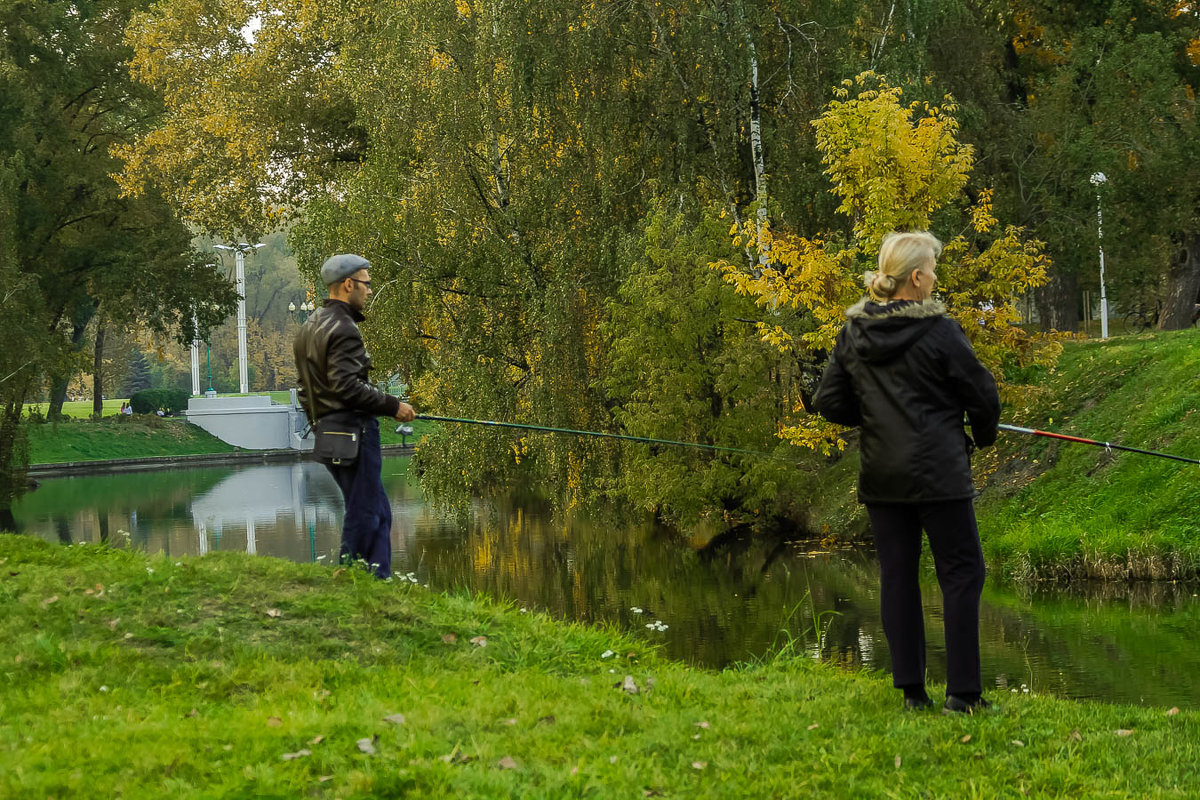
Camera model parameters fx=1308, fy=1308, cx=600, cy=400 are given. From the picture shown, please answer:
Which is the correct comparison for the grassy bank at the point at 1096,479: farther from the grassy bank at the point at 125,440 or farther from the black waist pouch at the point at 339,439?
the grassy bank at the point at 125,440

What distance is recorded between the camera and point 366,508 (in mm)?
7191

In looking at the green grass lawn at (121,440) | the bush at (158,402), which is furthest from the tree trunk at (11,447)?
the bush at (158,402)

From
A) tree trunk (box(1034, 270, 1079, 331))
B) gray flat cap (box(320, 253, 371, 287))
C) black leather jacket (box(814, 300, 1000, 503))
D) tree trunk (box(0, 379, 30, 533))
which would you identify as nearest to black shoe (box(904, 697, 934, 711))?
black leather jacket (box(814, 300, 1000, 503))

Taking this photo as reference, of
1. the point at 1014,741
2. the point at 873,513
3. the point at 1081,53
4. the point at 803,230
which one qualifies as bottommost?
Answer: the point at 1014,741

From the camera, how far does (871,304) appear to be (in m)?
5.41

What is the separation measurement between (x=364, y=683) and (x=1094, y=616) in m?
9.09

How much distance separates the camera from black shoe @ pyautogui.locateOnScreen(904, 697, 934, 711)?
5.43m

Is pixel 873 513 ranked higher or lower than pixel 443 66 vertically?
lower

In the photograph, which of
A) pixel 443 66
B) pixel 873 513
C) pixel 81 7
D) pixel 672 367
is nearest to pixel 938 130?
pixel 672 367

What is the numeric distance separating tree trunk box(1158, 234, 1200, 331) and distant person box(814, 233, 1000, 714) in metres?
23.4

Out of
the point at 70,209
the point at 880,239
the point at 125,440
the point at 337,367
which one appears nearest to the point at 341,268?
the point at 337,367

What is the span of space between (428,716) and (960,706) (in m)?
2.15

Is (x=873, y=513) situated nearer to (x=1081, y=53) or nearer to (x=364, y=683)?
(x=364, y=683)

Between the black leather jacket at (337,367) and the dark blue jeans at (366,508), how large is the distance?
21cm
